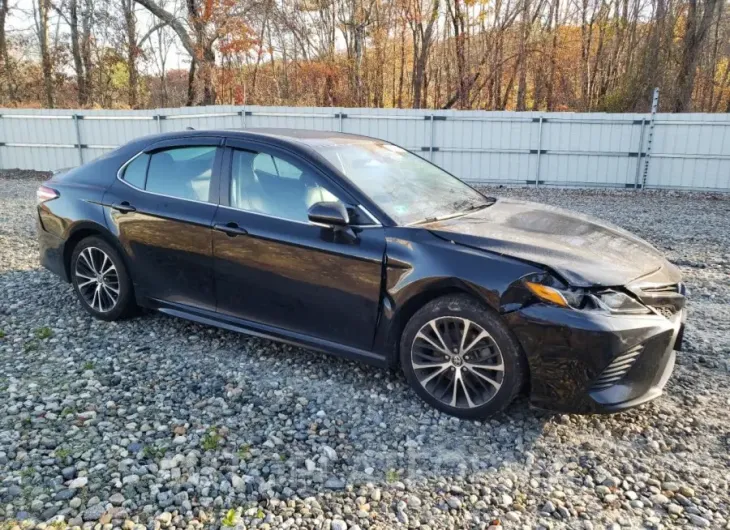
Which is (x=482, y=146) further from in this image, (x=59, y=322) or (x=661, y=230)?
(x=59, y=322)

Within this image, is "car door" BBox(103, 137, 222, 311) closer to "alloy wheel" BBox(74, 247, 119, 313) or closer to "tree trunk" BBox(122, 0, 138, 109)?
"alloy wheel" BBox(74, 247, 119, 313)

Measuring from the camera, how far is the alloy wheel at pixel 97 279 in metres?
4.64

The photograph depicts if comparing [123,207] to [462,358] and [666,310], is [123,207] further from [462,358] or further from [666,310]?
[666,310]

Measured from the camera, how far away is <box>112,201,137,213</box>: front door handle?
4388 millimetres

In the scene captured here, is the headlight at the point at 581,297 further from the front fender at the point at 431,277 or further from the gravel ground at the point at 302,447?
the gravel ground at the point at 302,447

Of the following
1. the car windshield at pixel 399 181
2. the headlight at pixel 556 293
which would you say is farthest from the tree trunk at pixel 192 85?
the headlight at pixel 556 293

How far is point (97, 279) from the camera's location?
185 inches

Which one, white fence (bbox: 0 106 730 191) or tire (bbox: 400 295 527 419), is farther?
white fence (bbox: 0 106 730 191)

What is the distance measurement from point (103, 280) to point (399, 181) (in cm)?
261

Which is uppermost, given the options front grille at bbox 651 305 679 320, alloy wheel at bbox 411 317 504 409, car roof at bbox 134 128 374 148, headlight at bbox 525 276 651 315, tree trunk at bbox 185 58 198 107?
tree trunk at bbox 185 58 198 107

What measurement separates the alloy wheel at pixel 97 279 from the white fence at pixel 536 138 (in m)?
9.59

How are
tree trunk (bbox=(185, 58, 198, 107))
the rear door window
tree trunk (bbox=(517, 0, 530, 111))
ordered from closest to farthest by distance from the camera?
the rear door window, tree trunk (bbox=(517, 0, 530, 111)), tree trunk (bbox=(185, 58, 198, 107))

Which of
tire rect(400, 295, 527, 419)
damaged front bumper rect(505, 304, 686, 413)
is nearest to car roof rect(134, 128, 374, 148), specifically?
tire rect(400, 295, 527, 419)

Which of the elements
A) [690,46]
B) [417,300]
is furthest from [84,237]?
[690,46]
